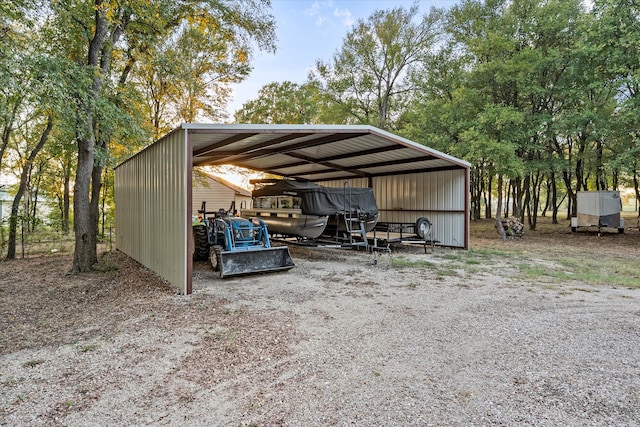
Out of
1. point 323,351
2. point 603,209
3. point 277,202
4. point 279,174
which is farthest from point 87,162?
point 603,209

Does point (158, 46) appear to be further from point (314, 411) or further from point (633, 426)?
point (633, 426)

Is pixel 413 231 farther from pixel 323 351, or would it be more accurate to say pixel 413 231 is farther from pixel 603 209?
pixel 603 209

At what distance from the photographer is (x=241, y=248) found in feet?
23.6

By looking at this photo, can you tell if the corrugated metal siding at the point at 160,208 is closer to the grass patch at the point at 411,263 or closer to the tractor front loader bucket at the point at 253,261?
the tractor front loader bucket at the point at 253,261

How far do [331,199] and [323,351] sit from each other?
19.3 feet

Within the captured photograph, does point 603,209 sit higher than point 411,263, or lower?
higher

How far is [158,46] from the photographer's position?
347 inches

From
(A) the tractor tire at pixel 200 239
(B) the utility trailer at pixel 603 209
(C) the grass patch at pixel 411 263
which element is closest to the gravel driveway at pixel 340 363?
(C) the grass patch at pixel 411 263

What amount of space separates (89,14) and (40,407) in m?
7.45

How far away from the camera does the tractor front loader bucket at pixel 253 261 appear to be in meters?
6.78

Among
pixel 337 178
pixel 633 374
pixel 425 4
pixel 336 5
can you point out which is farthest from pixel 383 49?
pixel 633 374

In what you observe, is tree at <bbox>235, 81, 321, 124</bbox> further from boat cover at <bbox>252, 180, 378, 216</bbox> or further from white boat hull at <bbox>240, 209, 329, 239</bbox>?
boat cover at <bbox>252, 180, 378, 216</bbox>

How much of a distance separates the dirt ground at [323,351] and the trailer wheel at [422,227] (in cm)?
392

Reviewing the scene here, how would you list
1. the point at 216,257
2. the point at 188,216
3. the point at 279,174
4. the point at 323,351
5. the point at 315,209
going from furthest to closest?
the point at 279,174, the point at 315,209, the point at 216,257, the point at 188,216, the point at 323,351
